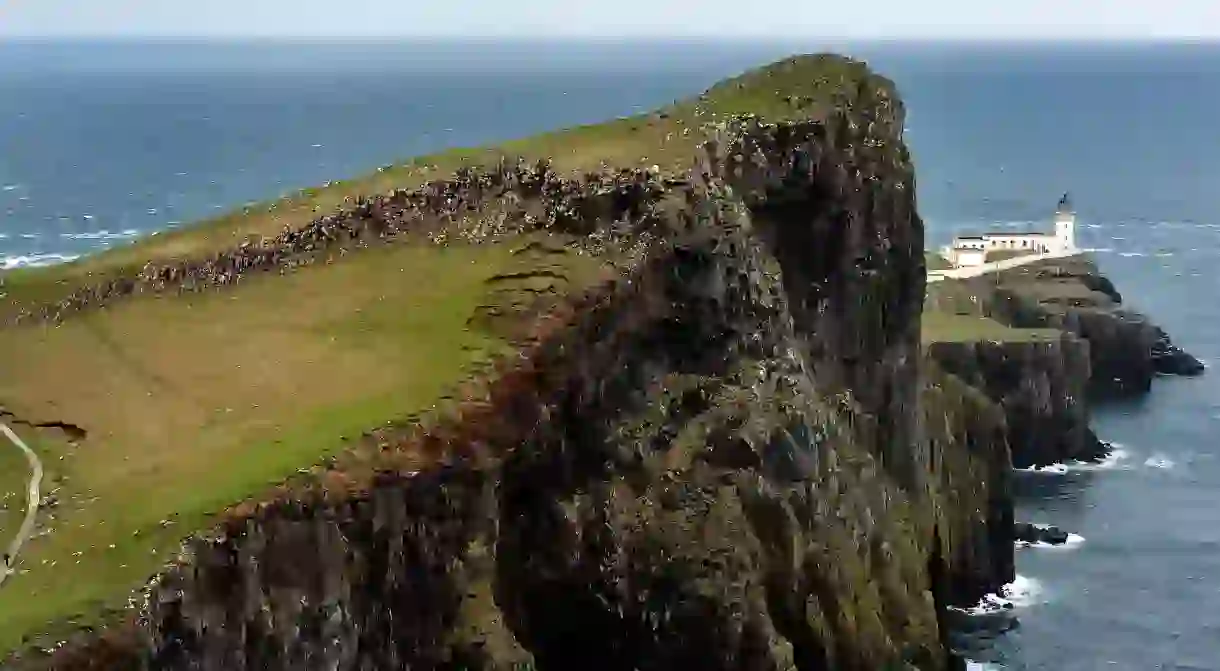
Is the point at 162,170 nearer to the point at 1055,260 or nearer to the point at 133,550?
the point at 1055,260

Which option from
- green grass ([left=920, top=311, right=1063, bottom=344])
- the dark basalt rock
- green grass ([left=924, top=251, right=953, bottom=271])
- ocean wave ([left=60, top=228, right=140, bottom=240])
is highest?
ocean wave ([left=60, top=228, right=140, bottom=240])

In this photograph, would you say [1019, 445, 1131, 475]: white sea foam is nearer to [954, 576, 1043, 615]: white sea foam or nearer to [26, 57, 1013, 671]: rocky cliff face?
[954, 576, 1043, 615]: white sea foam

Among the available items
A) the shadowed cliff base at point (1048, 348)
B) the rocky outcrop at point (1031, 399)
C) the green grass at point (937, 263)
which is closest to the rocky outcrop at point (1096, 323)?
the shadowed cliff base at point (1048, 348)

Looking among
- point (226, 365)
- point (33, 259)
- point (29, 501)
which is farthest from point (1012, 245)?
point (29, 501)

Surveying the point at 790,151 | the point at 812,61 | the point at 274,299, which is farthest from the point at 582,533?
the point at 812,61

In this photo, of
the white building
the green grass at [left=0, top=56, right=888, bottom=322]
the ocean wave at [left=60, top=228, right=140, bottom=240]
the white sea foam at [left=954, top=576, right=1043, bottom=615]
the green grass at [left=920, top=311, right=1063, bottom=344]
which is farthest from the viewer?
the ocean wave at [left=60, top=228, right=140, bottom=240]

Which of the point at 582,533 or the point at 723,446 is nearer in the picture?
the point at 582,533

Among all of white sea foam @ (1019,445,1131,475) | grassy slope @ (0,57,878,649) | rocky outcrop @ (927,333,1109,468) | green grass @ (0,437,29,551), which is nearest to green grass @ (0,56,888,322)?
grassy slope @ (0,57,878,649)
